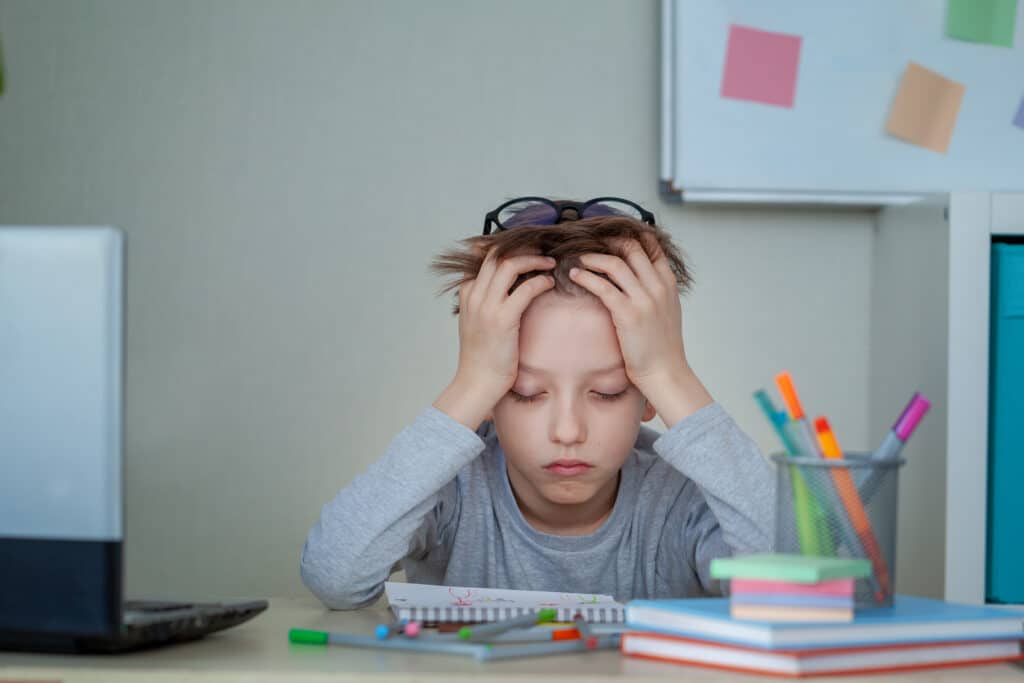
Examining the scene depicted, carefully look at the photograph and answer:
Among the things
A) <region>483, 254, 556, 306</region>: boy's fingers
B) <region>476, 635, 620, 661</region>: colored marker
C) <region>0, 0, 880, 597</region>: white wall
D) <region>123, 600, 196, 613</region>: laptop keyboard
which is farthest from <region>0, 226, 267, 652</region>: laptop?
<region>0, 0, 880, 597</region>: white wall

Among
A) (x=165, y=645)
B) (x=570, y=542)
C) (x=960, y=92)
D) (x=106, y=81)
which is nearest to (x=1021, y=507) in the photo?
(x=570, y=542)

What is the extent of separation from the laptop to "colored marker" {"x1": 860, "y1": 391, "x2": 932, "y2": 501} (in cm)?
44

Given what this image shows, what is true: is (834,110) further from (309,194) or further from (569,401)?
(569,401)

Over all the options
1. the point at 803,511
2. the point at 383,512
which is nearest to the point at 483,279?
the point at 383,512

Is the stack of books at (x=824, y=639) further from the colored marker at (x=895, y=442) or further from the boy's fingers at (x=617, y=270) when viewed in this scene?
the boy's fingers at (x=617, y=270)

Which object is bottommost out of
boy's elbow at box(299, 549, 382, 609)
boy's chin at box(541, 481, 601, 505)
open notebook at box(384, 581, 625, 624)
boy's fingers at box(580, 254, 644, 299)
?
boy's elbow at box(299, 549, 382, 609)

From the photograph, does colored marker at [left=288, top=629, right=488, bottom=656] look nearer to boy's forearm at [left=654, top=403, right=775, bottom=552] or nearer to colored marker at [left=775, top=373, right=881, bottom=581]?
colored marker at [left=775, top=373, right=881, bottom=581]

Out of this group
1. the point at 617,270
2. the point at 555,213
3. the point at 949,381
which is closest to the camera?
the point at 617,270

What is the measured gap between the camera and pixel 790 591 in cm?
66

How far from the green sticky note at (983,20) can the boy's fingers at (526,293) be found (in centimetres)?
101

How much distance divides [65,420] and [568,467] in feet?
1.84

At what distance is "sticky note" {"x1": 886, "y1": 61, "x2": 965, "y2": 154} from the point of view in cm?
179

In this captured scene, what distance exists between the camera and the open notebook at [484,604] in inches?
33.9

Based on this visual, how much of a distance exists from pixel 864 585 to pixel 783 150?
119 cm
